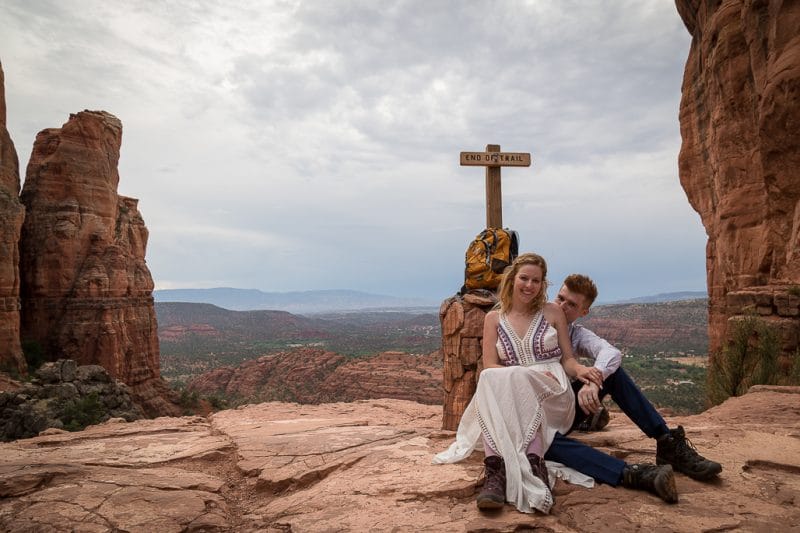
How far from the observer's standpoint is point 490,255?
20.2ft

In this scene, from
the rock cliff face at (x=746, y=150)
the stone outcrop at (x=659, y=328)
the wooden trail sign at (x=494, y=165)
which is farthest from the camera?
the stone outcrop at (x=659, y=328)

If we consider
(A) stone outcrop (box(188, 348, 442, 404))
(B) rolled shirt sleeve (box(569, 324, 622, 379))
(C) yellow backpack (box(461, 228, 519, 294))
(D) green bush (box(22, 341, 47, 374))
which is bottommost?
(A) stone outcrop (box(188, 348, 442, 404))

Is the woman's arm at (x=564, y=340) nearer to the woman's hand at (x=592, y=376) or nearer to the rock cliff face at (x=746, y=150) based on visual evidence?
the woman's hand at (x=592, y=376)

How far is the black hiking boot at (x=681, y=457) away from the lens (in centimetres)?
332

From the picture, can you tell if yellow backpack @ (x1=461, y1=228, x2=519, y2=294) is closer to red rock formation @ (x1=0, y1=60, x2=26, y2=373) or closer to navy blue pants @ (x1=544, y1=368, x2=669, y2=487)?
navy blue pants @ (x1=544, y1=368, x2=669, y2=487)

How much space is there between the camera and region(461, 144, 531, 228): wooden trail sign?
6.96 meters

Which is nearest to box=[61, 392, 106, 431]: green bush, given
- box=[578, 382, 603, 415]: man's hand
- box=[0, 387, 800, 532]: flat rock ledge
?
box=[0, 387, 800, 532]: flat rock ledge

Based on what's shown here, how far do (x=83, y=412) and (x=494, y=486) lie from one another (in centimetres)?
2031

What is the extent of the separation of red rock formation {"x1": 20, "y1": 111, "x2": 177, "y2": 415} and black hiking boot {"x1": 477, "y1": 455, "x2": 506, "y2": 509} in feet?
96.3

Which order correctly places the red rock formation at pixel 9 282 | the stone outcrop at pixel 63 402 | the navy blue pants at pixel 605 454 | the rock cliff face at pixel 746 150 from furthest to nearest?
the red rock formation at pixel 9 282 < the stone outcrop at pixel 63 402 < the rock cliff face at pixel 746 150 < the navy blue pants at pixel 605 454

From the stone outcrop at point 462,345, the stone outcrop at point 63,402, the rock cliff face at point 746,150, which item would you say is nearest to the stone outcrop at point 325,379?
the stone outcrop at point 63,402

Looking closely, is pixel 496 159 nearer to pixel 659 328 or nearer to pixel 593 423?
pixel 593 423

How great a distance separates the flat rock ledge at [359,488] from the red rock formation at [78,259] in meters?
26.4

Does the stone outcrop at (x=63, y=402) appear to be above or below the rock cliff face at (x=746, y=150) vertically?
below
